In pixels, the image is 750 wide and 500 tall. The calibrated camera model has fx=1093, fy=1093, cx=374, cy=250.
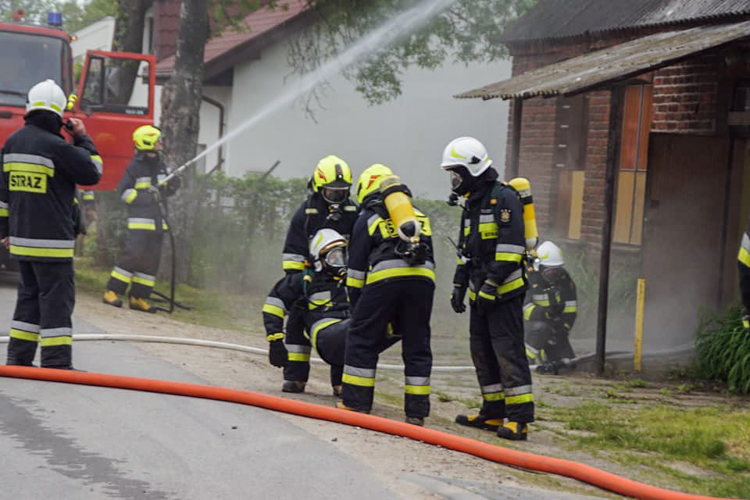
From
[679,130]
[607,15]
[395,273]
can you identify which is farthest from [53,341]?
[607,15]

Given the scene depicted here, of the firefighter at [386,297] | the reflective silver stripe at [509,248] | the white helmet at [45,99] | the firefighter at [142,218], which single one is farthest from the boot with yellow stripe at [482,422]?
the firefighter at [142,218]

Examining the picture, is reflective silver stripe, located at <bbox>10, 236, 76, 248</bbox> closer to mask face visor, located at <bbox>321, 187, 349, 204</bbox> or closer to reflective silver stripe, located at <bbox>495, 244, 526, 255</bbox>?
mask face visor, located at <bbox>321, 187, 349, 204</bbox>

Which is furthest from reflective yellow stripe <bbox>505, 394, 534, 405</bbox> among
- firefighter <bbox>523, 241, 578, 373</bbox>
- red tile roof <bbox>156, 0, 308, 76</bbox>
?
red tile roof <bbox>156, 0, 308, 76</bbox>

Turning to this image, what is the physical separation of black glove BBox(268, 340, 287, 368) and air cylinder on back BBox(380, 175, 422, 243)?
4.75 ft

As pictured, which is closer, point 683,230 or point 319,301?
point 319,301

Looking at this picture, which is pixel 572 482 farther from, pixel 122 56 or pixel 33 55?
pixel 33 55

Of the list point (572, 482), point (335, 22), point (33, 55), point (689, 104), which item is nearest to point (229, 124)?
point (335, 22)

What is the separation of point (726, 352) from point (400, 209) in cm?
433

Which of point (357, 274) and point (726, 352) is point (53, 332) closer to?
point (357, 274)

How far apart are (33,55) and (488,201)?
6.76 meters

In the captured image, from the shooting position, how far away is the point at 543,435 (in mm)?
7574

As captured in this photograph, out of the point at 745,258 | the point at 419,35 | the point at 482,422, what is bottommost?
the point at 482,422

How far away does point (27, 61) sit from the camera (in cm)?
1180

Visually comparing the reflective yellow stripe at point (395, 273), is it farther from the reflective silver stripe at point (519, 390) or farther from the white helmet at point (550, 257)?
the white helmet at point (550, 257)
